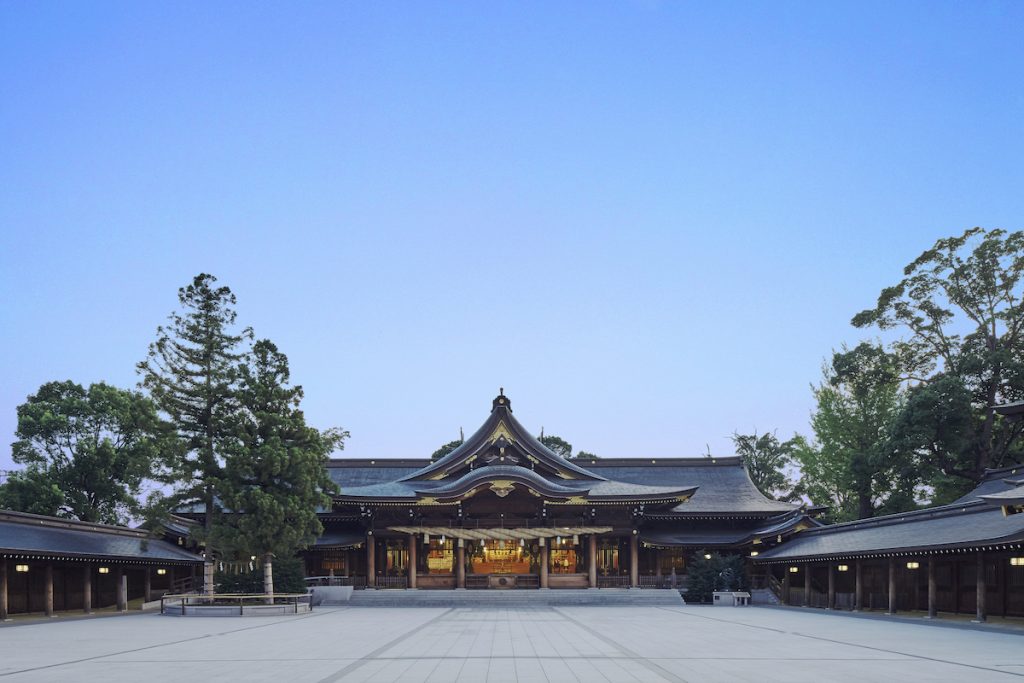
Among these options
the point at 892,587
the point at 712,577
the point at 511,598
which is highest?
the point at 892,587

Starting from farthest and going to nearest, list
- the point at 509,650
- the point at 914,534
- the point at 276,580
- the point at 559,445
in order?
the point at 559,445 < the point at 276,580 < the point at 914,534 < the point at 509,650

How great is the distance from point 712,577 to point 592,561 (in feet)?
20.5

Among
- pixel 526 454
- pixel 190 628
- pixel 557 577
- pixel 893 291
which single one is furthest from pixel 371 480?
pixel 893 291

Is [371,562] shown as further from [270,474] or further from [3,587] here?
[3,587]

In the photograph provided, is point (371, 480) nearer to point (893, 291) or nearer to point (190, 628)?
point (190, 628)

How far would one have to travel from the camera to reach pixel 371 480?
56.1 meters

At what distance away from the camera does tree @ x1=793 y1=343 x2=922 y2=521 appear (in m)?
51.6

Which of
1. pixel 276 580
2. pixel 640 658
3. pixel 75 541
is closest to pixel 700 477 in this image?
pixel 276 580

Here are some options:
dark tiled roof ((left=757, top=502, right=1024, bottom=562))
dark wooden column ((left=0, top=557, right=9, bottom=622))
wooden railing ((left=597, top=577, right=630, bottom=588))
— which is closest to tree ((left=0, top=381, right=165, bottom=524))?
dark wooden column ((left=0, top=557, right=9, bottom=622))

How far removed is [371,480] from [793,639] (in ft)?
124

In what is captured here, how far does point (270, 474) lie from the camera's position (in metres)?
35.9

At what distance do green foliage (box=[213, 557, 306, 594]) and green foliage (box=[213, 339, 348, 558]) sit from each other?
9.87ft

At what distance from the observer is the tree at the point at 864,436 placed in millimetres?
51625

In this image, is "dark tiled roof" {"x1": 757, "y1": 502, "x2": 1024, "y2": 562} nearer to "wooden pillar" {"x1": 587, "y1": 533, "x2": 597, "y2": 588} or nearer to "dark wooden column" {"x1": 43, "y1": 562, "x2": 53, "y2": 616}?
"wooden pillar" {"x1": 587, "y1": 533, "x2": 597, "y2": 588}
